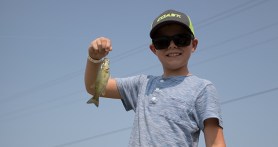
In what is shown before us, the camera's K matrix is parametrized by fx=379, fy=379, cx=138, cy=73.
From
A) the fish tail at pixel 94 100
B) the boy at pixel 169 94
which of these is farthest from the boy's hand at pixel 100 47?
the fish tail at pixel 94 100

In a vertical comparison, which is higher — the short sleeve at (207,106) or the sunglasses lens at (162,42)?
the sunglasses lens at (162,42)

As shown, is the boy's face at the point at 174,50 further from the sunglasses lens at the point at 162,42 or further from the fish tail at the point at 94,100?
the fish tail at the point at 94,100

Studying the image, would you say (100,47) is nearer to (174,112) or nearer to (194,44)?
(174,112)

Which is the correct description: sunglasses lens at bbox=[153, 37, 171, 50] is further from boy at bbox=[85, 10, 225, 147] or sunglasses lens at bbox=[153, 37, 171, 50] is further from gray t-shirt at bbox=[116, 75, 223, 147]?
gray t-shirt at bbox=[116, 75, 223, 147]

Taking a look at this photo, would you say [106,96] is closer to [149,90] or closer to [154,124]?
[149,90]

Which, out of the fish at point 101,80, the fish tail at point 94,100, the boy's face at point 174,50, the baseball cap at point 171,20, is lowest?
the fish tail at point 94,100

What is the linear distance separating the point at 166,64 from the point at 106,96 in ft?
2.57

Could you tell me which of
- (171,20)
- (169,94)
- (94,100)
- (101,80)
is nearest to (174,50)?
(171,20)

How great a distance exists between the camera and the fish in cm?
368

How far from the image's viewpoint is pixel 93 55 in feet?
11.9

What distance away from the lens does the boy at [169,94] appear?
11.4 feet

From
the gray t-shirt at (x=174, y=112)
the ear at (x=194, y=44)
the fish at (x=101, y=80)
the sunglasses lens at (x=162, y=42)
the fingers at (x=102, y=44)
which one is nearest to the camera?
the fingers at (x=102, y=44)

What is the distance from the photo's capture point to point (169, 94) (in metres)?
3.65

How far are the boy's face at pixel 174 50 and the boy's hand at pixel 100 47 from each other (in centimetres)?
62
